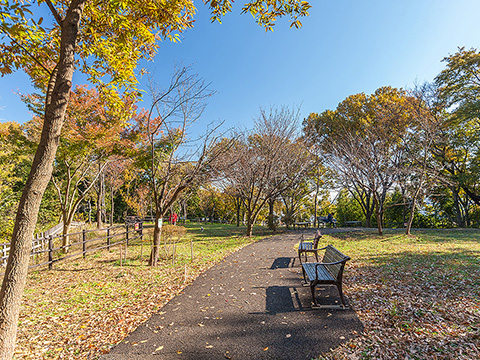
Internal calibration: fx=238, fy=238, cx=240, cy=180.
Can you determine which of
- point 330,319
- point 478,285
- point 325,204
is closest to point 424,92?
point 325,204

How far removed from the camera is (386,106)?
17156 millimetres

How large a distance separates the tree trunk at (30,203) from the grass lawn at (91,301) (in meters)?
0.81

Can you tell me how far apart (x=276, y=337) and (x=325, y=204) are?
21.7m

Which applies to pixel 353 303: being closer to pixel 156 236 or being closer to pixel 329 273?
pixel 329 273

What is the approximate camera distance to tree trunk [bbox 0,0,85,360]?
244 centimetres

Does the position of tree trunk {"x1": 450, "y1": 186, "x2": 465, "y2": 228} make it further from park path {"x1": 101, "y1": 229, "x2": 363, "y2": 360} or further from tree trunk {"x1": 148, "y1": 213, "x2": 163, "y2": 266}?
tree trunk {"x1": 148, "y1": 213, "x2": 163, "y2": 266}

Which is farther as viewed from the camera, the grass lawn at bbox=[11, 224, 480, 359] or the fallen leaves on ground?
the fallen leaves on ground

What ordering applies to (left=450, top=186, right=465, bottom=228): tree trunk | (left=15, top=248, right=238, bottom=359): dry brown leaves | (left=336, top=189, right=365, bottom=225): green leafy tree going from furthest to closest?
(left=336, top=189, right=365, bottom=225): green leafy tree
(left=450, top=186, right=465, bottom=228): tree trunk
(left=15, top=248, right=238, bottom=359): dry brown leaves

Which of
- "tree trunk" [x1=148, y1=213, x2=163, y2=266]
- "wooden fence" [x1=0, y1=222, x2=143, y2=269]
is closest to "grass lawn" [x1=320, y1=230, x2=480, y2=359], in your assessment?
"tree trunk" [x1=148, y1=213, x2=163, y2=266]

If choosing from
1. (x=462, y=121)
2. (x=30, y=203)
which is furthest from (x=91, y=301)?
(x=462, y=121)

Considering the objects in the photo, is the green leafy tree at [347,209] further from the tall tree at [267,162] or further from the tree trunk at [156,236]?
the tree trunk at [156,236]

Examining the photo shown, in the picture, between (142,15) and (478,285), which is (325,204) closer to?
(478,285)

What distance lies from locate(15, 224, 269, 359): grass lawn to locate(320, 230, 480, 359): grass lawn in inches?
120

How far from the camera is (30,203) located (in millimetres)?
2523
